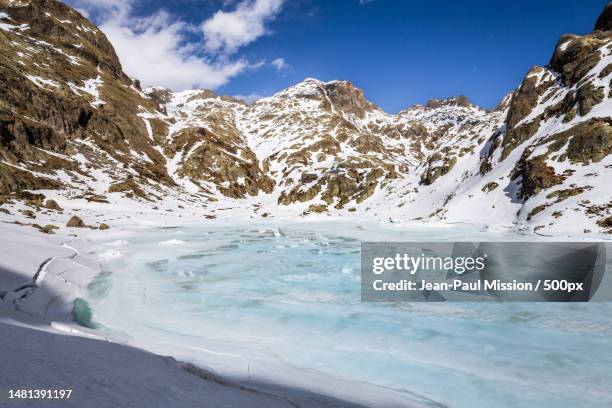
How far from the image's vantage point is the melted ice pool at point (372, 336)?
6.43 m

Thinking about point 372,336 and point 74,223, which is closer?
point 372,336

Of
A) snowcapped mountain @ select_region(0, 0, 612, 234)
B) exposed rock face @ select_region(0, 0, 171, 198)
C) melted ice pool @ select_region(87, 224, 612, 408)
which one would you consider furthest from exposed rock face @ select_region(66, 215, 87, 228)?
exposed rock face @ select_region(0, 0, 171, 198)

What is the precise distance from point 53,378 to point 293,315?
24.7 feet

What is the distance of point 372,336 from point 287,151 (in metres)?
132

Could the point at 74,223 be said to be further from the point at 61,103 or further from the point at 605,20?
the point at 605,20

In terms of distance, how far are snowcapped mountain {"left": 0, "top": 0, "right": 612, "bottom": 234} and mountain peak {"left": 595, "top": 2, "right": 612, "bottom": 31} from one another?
0.31m

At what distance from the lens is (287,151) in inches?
5443

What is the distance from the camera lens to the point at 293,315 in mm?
10117

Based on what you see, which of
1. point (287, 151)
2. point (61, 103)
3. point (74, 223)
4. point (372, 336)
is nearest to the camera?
point (372, 336)

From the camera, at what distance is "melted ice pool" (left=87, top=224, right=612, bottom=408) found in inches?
253

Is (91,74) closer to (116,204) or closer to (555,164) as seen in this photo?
(116,204)

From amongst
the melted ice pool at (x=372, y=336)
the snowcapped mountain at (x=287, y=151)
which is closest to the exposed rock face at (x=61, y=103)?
the snowcapped mountain at (x=287, y=151)

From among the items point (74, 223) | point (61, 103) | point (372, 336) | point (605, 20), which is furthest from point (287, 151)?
point (372, 336)

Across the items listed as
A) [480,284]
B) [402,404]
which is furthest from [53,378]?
[480,284]
